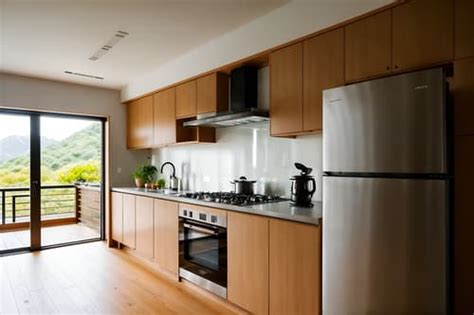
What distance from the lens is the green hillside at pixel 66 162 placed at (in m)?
4.71

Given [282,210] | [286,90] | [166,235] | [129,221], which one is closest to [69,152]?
[129,221]

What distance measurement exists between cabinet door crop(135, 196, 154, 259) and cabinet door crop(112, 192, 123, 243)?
61 centimetres

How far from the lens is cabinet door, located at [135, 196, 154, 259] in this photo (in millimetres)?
4016

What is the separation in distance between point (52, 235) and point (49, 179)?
98cm

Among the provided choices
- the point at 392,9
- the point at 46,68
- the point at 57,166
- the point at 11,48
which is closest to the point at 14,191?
the point at 57,166

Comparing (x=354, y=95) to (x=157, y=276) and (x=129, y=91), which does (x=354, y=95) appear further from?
(x=129, y=91)

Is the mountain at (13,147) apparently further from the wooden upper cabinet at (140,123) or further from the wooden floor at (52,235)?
the wooden upper cabinet at (140,123)

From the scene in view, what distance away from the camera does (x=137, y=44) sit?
3482 mm

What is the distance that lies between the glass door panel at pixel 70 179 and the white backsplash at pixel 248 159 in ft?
5.64

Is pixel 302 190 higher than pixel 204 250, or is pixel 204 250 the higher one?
pixel 302 190

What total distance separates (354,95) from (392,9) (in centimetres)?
68

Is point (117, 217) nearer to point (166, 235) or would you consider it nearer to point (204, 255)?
point (166, 235)

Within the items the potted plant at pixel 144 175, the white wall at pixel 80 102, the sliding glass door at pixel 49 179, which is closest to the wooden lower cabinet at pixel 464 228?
the potted plant at pixel 144 175

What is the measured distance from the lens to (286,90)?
8.91 ft
